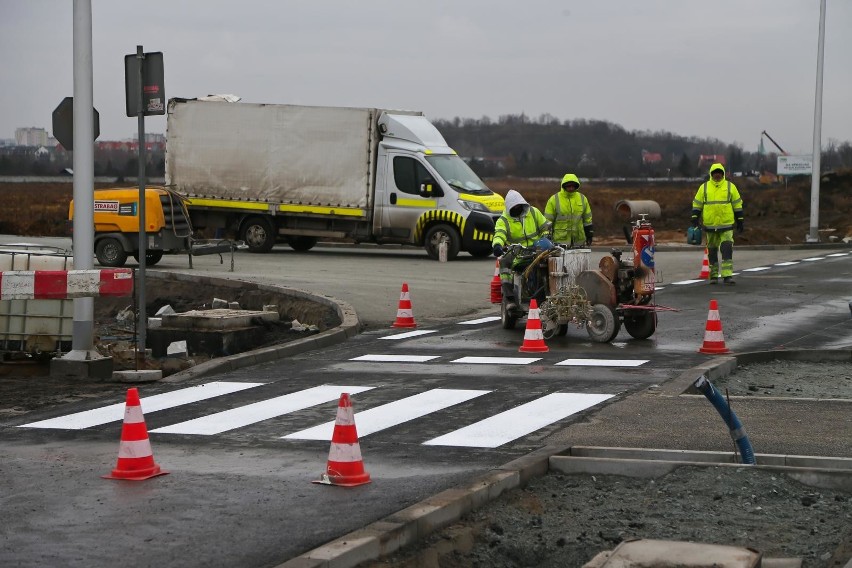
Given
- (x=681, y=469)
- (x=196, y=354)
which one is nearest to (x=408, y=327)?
(x=196, y=354)

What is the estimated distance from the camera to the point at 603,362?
13.9m

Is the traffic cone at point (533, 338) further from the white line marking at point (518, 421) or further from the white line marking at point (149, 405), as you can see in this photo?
the white line marking at point (149, 405)

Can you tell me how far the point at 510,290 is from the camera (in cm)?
1680

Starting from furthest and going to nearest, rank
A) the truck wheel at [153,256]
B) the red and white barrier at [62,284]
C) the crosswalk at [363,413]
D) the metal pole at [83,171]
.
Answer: the truck wheel at [153,256] → the metal pole at [83,171] → the red and white barrier at [62,284] → the crosswalk at [363,413]

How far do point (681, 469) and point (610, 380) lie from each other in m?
4.52

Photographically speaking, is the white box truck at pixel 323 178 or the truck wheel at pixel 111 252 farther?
the white box truck at pixel 323 178

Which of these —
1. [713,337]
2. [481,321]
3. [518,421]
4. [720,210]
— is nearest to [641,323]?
[713,337]

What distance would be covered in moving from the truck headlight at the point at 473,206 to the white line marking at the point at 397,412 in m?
18.9

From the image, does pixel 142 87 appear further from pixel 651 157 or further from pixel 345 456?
pixel 651 157

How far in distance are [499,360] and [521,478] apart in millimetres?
6368

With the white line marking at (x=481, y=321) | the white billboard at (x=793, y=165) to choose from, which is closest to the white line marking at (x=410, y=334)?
the white line marking at (x=481, y=321)

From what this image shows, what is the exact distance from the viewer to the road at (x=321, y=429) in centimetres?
676

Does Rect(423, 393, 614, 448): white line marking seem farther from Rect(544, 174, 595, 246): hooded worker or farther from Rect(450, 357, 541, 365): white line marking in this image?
Rect(544, 174, 595, 246): hooded worker

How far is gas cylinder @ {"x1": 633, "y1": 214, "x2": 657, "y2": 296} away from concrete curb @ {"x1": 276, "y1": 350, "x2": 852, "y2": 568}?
7.08m
